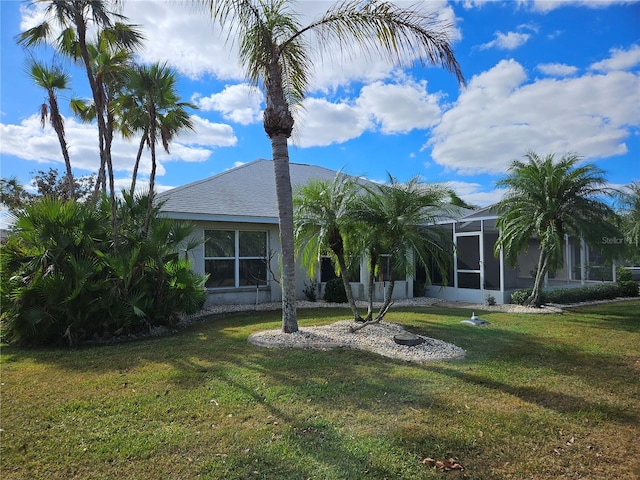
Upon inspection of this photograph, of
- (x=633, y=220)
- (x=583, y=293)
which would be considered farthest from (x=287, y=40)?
(x=633, y=220)

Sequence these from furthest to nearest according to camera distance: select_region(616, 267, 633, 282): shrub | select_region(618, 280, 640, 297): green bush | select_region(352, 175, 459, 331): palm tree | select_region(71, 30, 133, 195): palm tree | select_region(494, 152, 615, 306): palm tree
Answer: select_region(616, 267, 633, 282): shrub, select_region(618, 280, 640, 297): green bush, select_region(494, 152, 615, 306): palm tree, select_region(71, 30, 133, 195): palm tree, select_region(352, 175, 459, 331): palm tree

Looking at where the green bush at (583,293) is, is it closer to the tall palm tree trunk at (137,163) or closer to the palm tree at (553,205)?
the palm tree at (553,205)

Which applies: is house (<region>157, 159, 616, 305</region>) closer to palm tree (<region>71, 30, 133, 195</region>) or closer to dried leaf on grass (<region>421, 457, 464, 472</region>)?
palm tree (<region>71, 30, 133, 195</region>)

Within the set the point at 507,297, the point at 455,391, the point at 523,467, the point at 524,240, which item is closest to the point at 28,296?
the point at 455,391

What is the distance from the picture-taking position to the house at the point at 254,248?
13.4m

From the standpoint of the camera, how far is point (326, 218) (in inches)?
337

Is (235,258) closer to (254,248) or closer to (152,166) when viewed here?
(254,248)

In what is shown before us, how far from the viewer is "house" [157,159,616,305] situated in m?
13.4

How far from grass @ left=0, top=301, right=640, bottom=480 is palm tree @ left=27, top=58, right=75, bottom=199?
8.43 meters

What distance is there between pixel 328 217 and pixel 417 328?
3270 mm

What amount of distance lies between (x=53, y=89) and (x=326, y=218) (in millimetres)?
10988

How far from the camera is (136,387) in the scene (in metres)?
5.47

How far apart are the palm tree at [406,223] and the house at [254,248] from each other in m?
3.93
